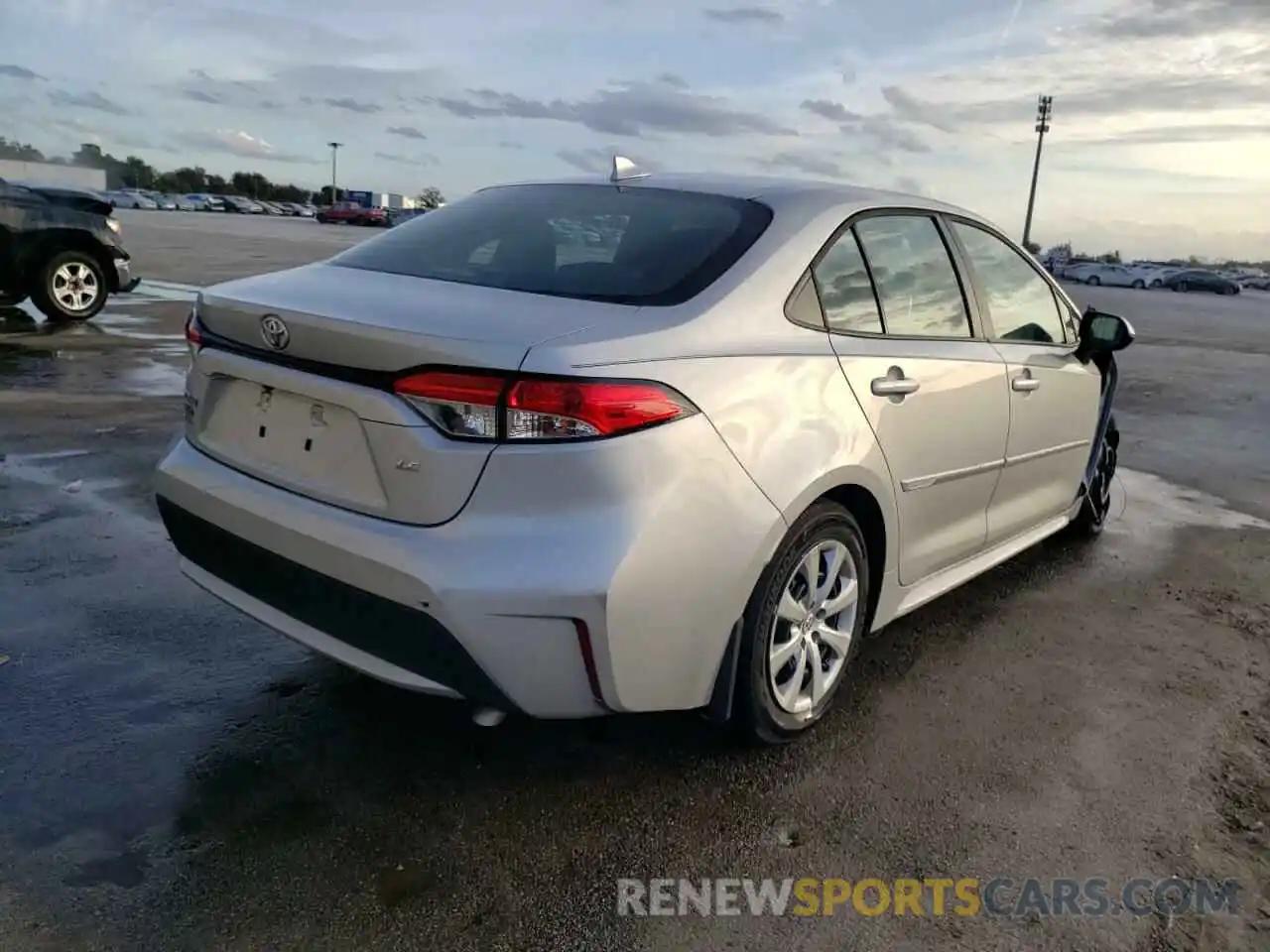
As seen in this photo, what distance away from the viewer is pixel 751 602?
2812 millimetres

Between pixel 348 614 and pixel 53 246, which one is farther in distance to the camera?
pixel 53 246

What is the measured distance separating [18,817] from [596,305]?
6.38 ft

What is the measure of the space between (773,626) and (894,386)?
892 millimetres

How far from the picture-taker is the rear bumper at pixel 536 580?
7.79ft

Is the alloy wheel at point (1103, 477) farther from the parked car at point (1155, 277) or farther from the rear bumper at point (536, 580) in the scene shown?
the parked car at point (1155, 277)

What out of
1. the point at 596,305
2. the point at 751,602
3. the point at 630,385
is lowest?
the point at 751,602

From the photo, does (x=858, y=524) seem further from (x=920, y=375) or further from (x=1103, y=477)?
(x=1103, y=477)

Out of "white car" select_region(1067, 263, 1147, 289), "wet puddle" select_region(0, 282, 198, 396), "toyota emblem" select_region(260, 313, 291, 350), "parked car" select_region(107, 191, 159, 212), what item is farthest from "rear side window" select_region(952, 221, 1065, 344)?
"parked car" select_region(107, 191, 159, 212)

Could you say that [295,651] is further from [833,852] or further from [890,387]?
[890,387]

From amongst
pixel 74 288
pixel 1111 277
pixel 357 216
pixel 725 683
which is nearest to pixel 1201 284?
pixel 1111 277

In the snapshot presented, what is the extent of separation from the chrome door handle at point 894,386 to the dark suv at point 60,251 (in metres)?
10.6

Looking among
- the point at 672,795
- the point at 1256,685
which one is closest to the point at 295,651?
the point at 672,795

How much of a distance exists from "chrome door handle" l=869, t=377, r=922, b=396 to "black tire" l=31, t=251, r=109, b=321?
35.3 feet

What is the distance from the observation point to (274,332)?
8.91ft
